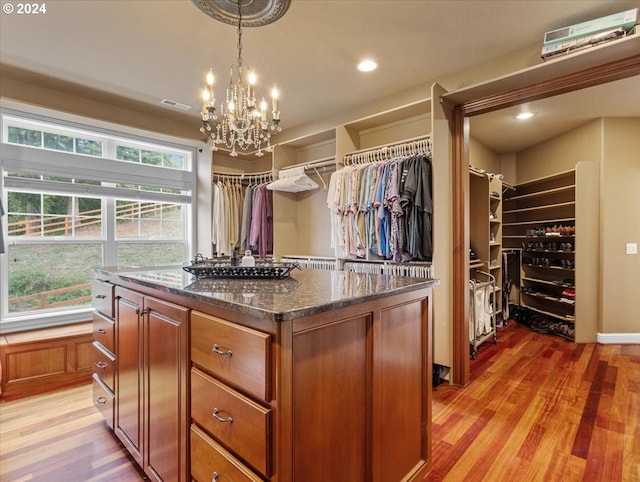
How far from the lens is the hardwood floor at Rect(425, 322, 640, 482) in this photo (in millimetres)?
1781

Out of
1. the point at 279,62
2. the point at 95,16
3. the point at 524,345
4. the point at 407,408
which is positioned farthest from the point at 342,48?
the point at 524,345

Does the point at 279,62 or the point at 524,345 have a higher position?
the point at 279,62

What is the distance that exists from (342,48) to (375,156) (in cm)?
101

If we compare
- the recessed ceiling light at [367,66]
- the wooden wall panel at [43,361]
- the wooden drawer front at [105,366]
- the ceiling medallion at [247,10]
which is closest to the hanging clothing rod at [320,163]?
the recessed ceiling light at [367,66]

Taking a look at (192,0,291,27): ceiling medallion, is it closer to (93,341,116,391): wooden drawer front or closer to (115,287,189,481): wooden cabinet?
(115,287,189,481): wooden cabinet

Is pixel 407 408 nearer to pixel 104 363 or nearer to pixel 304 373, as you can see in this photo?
pixel 304 373

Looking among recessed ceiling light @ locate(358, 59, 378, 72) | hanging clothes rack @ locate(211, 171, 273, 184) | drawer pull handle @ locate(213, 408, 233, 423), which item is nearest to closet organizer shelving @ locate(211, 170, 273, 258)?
hanging clothes rack @ locate(211, 171, 273, 184)

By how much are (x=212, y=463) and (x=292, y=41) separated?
2.49 metres

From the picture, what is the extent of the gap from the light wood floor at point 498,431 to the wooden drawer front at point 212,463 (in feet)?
2.53

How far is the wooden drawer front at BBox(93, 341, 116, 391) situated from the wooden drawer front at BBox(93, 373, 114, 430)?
0.04 meters

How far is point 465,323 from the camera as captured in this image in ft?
8.98

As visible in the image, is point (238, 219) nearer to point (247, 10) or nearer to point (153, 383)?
point (247, 10)

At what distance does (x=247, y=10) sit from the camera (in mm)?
2021

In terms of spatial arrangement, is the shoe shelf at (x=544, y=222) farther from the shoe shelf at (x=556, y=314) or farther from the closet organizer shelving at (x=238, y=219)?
the closet organizer shelving at (x=238, y=219)
